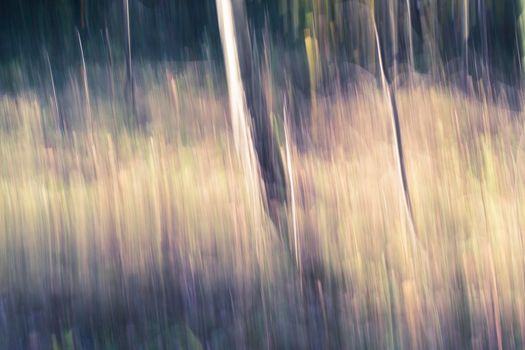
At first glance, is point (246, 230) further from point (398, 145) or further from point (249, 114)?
point (398, 145)

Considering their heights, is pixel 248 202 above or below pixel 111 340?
above

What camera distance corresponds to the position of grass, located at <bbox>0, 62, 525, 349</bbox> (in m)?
1.18

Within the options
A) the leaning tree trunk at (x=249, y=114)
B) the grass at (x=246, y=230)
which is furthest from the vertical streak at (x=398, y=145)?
the leaning tree trunk at (x=249, y=114)

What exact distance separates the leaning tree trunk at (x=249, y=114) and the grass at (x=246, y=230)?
0.03m

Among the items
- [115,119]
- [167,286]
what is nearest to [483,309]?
[167,286]

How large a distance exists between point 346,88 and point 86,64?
1.54 ft

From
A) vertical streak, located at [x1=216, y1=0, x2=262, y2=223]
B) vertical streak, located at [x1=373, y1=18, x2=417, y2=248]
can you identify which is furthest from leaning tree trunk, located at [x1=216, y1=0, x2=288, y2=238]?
vertical streak, located at [x1=373, y1=18, x2=417, y2=248]

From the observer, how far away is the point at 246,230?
1.21 m

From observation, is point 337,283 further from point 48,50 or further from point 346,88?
point 48,50

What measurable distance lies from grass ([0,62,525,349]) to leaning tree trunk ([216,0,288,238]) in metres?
0.03

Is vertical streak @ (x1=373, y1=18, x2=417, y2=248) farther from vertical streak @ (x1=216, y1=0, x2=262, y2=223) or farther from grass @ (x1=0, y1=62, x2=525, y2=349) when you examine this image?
vertical streak @ (x1=216, y1=0, x2=262, y2=223)

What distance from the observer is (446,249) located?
1216 millimetres

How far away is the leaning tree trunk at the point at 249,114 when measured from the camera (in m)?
1.21

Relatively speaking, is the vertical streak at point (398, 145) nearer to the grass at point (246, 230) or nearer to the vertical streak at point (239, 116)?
the grass at point (246, 230)
